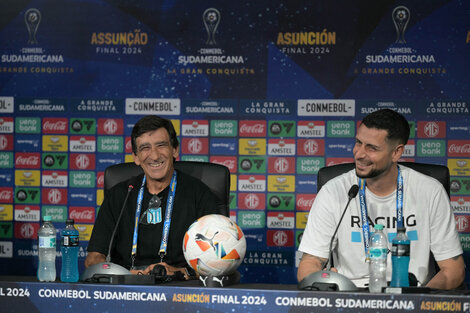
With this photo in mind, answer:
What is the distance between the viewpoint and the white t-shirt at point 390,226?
10.0 feet

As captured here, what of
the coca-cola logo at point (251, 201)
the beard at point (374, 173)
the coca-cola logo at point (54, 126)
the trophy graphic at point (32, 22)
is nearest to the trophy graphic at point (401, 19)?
the coca-cola logo at point (251, 201)

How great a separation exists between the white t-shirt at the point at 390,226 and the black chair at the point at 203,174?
2.05 ft

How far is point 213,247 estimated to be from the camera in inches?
101

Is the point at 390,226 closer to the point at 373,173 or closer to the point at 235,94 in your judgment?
the point at 373,173

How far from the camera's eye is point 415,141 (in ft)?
15.8

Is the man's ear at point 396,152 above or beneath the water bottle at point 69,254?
above

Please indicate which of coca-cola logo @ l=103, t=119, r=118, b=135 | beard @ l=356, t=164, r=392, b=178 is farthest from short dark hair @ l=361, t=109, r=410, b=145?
coca-cola logo @ l=103, t=119, r=118, b=135

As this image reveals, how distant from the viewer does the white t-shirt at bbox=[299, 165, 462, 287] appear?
3049 millimetres

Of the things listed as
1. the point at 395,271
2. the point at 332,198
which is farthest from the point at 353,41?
the point at 395,271

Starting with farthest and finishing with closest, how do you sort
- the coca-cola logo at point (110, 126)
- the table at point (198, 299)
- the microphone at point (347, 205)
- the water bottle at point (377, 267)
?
1. the coca-cola logo at point (110, 126)
2. the microphone at point (347, 205)
3. the water bottle at point (377, 267)
4. the table at point (198, 299)

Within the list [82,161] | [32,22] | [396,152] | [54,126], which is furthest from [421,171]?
[32,22]

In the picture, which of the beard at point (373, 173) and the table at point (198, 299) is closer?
the table at point (198, 299)

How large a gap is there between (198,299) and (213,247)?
0.90 feet

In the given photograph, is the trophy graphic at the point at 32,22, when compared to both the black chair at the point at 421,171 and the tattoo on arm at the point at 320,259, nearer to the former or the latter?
the black chair at the point at 421,171
